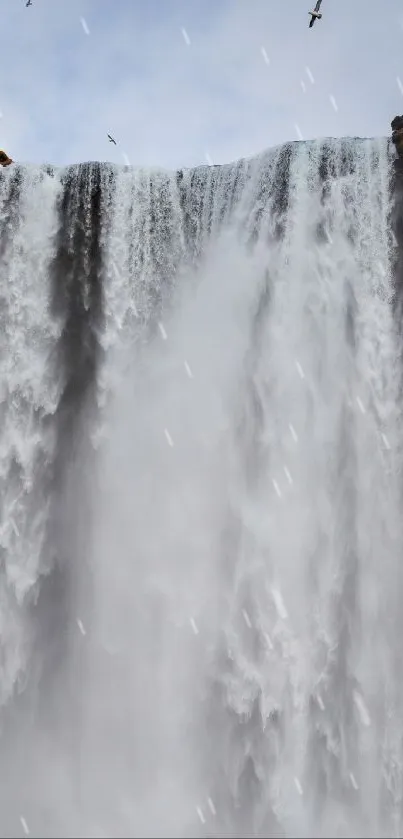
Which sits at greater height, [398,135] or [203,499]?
[398,135]

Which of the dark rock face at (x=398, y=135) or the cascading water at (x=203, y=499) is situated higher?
the dark rock face at (x=398, y=135)

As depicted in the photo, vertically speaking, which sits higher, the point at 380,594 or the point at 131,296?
the point at 131,296

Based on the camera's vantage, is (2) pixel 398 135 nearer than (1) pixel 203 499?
Yes

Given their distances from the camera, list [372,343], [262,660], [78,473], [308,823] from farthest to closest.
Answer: [78,473] < [372,343] < [262,660] < [308,823]

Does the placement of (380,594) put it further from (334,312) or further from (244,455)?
(334,312)

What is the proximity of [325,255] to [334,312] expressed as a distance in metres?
1.26

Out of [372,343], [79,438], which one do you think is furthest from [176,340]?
[372,343]

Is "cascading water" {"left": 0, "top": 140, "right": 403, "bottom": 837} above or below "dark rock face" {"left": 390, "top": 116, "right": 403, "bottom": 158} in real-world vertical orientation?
below

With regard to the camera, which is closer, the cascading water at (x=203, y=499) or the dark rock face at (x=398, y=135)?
the cascading water at (x=203, y=499)

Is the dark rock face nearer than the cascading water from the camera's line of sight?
No

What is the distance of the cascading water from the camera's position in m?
12.2

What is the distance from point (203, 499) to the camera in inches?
550

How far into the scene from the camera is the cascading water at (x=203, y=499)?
40.1ft

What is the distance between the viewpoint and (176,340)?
14.9 meters
